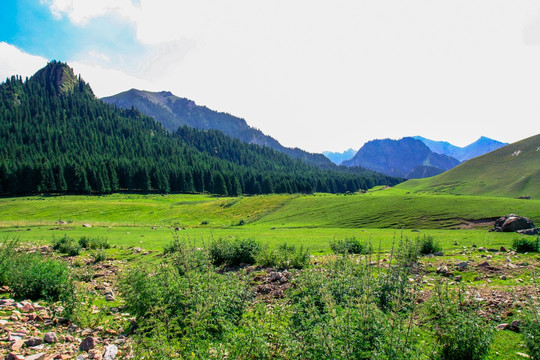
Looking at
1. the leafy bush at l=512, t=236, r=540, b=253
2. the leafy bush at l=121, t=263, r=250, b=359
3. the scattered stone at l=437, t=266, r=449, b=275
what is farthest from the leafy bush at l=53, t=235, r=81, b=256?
the leafy bush at l=512, t=236, r=540, b=253

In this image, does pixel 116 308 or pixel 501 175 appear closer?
pixel 116 308

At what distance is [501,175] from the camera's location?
108 m

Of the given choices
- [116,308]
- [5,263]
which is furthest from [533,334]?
[5,263]

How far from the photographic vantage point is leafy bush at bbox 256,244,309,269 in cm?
1738

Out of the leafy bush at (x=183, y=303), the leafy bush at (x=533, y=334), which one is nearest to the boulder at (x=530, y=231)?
the leafy bush at (x=533, y=334)

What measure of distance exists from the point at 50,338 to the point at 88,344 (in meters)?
1.22

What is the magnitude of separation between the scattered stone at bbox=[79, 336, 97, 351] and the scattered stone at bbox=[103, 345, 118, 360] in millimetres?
527

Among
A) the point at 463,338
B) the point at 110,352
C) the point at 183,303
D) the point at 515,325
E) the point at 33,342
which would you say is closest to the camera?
the point at 463,338

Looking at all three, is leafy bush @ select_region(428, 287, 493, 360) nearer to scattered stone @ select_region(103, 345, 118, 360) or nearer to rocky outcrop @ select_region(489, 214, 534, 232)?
scattered stone @ select_region(103, 345, 118, 360)

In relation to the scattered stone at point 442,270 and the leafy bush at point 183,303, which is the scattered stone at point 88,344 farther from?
the scattered stone at point 442,270

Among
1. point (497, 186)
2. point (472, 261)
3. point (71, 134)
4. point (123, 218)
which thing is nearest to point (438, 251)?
point (472, 261)

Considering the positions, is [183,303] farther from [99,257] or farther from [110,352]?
[99,257]

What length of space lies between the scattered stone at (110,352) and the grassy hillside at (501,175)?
104 meters

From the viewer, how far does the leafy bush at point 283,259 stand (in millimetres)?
17375
